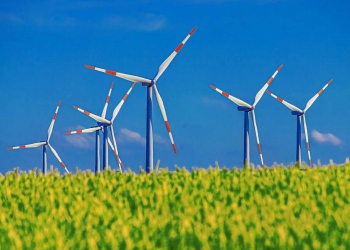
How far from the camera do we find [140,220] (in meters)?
8.66

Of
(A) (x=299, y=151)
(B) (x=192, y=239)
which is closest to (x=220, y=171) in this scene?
(B) (x=192, y=239)

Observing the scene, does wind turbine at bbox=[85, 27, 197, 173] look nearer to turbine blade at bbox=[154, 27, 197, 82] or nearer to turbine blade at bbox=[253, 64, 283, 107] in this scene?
turbine blade at bbox=[154, 27, 197, 82]

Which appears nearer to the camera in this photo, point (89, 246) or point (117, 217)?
point (89, 246)

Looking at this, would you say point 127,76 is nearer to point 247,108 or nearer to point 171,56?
point 171,56

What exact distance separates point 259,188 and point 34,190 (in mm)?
5437

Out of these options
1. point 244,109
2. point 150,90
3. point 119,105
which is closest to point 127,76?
point 150,90

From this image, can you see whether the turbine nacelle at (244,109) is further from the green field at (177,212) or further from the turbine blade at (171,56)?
the green field at (177,212)

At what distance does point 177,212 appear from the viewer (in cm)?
957

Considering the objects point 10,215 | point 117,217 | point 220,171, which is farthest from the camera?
point 220,171

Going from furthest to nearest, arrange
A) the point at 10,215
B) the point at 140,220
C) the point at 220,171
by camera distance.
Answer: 1. the point at 220,171
2. the point at 10,215
3. the point at 140,220

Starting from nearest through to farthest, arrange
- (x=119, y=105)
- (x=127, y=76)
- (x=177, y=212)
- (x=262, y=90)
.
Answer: (x=177, y=212) → (x=127, y=76) → (x=119, y=105) → (x=262, y=90)

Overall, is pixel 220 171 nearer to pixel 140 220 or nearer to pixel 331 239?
pixel 140 220

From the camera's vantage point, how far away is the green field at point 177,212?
23.9ft

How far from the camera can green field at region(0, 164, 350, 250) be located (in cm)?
729
